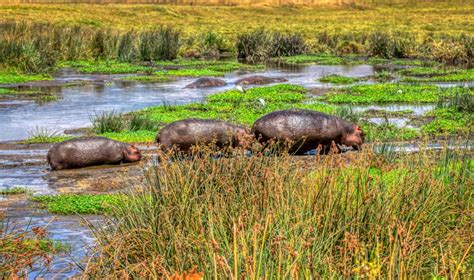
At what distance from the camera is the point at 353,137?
1370 cm

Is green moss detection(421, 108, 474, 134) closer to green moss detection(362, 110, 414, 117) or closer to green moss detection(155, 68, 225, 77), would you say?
green moss detection(362, 110, 414, 117)

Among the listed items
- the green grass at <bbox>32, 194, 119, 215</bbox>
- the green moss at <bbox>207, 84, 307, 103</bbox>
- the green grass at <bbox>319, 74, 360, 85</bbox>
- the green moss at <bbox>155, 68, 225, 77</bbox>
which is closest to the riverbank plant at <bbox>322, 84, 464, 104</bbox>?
the green moss at <bbox>207, 84, 307, 103</bbox>

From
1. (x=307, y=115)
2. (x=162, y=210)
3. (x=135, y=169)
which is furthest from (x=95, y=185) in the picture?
(x=162, y=210)

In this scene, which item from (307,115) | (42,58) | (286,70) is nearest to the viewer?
(307,115)

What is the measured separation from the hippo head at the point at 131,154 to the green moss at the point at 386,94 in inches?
344

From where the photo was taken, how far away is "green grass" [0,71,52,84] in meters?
25.9

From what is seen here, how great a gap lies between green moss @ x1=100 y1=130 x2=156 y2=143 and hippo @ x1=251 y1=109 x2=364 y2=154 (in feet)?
8.34

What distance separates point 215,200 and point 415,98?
15585mm

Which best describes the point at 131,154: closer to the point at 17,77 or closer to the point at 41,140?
the point at 41,140

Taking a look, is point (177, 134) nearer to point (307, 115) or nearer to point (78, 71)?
point (307, 115)

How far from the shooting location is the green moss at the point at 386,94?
2103 centimetres

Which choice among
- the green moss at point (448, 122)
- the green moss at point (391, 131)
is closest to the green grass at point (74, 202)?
the green moss at point (391, 131)

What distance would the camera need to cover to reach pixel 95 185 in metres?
11.4

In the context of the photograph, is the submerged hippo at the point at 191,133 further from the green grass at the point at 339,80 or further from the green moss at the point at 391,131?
the green grass at the point at 339,80
